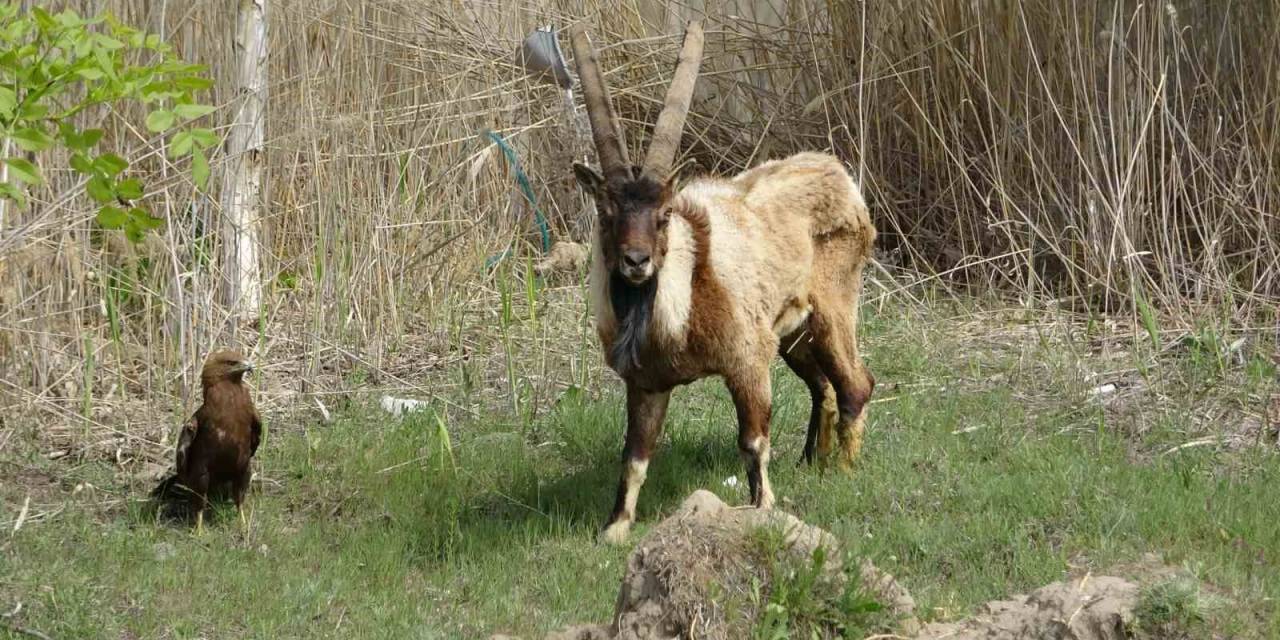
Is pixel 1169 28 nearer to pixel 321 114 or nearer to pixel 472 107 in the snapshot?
pixel 472 107

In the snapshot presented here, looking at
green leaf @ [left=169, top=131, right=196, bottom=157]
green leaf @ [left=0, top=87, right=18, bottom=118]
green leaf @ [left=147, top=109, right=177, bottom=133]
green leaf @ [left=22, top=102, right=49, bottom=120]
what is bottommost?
green leaf @ [left=169, top=131, right=196, bottom=157]

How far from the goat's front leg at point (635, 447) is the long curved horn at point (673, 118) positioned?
999mm

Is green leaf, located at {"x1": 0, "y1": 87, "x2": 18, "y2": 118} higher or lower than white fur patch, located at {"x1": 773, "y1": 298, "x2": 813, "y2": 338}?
higher

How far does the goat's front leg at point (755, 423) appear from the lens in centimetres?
651

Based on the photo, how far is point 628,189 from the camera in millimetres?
6012

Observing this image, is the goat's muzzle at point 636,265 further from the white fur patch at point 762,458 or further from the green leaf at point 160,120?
the green leaf at point 160,120

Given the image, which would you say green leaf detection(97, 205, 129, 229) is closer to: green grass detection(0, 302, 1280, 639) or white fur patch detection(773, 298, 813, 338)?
green grass detection(0, 302, 1280, 639)

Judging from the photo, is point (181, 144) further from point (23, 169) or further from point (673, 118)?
point (673, 118)

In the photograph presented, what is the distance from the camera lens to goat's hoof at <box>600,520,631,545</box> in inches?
254

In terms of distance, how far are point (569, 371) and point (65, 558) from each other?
3111 mm

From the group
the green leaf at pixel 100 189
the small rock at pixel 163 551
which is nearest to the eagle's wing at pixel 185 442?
the small rock at pixel 163 551

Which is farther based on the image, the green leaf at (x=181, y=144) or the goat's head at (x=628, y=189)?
the goat's head at (x=628, y=189)

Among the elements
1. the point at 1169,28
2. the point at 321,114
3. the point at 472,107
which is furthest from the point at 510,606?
the point at 1169,28

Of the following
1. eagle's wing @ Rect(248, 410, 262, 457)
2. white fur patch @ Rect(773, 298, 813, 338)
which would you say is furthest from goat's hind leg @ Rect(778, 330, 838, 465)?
eagle's wing @ Rect(248, 410, 262, 457)
